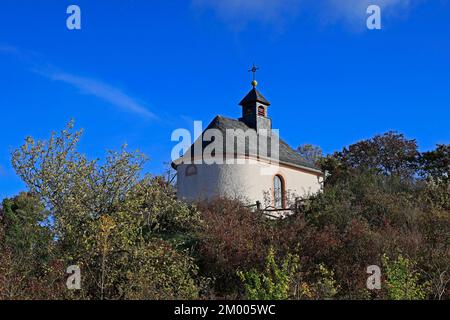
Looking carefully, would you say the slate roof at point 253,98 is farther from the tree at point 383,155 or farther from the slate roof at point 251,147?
the tree at point 383,155

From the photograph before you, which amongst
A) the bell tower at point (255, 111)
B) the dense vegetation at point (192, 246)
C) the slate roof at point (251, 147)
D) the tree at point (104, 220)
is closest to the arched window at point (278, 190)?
the slate roof at point (251, 147)

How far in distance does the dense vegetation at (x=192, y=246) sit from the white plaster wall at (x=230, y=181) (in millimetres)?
5954

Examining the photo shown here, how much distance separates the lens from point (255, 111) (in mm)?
28203

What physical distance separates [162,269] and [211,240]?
8.93 feet

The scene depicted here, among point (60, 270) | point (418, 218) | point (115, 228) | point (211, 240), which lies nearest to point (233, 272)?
point (211, 240)

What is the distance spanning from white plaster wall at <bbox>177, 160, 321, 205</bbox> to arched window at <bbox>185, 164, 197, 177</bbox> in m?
0.14

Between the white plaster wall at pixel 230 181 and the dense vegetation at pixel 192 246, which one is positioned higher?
the white plaster wall at pixel 230 181

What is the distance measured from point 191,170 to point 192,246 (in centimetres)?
1090

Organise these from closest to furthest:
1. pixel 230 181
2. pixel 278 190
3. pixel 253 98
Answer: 1. pixel 230 181
2. pixel 278 190
3. pixel 253 98

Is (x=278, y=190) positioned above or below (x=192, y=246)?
above

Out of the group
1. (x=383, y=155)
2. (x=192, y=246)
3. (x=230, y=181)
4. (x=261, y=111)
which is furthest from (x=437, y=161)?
(x=192, y=246)

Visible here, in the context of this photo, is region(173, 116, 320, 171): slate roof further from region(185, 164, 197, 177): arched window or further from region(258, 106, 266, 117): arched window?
region(258, 106, 266, 117): arched window

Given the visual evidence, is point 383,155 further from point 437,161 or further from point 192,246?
point 192,246

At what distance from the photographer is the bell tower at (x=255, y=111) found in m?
28.2
